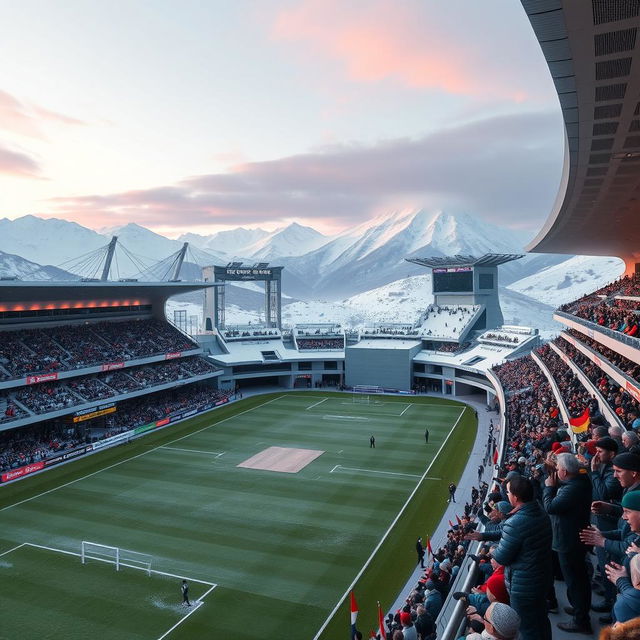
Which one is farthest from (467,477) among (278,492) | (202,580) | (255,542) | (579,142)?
(579,142)

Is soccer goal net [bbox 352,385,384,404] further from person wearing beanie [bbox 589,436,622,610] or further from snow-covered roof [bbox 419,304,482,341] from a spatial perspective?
person wearing beanie [bbox 589,436,622,610]

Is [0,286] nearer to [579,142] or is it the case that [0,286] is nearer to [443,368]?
[579,142]

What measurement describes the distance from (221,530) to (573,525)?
21.6 m

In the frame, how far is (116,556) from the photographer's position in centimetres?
2283

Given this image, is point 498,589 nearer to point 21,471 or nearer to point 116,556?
point 116,556

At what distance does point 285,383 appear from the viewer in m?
66.9

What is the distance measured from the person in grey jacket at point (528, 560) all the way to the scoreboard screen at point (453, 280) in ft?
226

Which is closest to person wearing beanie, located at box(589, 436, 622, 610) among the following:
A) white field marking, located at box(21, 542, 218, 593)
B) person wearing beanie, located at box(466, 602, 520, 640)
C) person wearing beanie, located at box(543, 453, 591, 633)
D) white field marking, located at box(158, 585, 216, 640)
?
person wearing beanie, located at box(543, 453, 591, 633)

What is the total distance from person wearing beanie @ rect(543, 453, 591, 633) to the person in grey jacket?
103 cm

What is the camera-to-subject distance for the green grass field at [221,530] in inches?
740

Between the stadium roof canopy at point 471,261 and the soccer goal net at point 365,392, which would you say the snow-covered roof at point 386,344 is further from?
the stadium roof canopy at point 471,261

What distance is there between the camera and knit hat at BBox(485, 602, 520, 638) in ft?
15.1

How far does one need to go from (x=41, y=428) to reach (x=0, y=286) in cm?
1080

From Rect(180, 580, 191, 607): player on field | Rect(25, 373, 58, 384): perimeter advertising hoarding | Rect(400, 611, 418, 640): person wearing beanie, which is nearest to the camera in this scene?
Rect(400, 611, 418, 640): person wearing beanie
